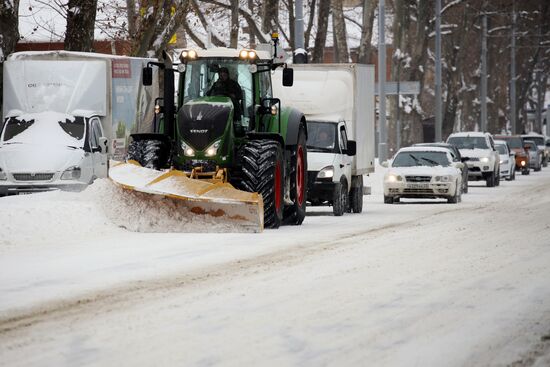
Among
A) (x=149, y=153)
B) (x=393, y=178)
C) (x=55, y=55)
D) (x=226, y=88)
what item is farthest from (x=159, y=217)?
(x=393, y=178)

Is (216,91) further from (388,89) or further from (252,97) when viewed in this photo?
(388,89)

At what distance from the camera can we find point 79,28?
109 feet

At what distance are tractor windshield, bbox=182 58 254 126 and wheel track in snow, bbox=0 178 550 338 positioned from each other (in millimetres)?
3404

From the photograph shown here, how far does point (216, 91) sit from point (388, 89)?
900 inches

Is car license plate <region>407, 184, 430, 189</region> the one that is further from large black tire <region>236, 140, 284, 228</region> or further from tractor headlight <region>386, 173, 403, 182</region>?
large black tire <region>236, 140, 284, 228</region>

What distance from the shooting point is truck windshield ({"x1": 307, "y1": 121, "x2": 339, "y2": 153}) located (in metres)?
25.6

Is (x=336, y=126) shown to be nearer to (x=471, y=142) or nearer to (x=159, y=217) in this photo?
(x=159, y=217)

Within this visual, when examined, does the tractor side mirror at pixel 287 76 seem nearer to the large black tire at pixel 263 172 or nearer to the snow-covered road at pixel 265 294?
the large black tire at pixel 263 172

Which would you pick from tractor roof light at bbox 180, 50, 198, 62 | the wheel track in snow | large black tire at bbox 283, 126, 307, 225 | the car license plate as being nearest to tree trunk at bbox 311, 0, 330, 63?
the car license plate

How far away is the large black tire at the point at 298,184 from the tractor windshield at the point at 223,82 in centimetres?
130

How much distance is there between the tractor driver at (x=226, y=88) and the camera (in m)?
20.7

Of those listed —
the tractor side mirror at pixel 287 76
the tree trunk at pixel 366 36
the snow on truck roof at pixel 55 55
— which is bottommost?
the tractor side mirror at pixel 287 76

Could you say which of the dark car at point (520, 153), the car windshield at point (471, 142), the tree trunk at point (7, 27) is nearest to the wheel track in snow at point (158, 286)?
the tree trunk at point (7, 27)

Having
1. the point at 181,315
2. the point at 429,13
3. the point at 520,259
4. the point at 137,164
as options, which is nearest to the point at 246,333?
the point at 181,315
